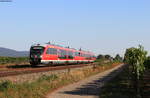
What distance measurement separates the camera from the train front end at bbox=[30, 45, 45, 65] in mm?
36750

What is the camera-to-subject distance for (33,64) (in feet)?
125

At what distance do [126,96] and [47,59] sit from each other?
2348cm

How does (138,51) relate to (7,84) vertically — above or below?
above

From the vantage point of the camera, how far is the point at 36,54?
3700 centimetres

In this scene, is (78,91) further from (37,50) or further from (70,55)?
(70,55)

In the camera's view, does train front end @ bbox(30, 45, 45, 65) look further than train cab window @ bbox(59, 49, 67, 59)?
No

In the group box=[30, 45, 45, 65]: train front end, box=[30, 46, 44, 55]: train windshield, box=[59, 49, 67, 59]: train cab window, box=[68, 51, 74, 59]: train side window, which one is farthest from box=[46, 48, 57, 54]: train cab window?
box=[68, 51, 74, 59]: train side window

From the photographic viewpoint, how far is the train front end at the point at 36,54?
121ft

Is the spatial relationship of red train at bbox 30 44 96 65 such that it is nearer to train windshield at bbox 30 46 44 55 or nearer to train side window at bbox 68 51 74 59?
train windshield at bbox 30 46 44 55

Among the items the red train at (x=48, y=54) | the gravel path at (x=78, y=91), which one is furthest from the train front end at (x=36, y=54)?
the gravel path at (x=78, y=91)

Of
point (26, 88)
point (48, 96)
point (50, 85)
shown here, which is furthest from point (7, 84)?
point (50, 85)

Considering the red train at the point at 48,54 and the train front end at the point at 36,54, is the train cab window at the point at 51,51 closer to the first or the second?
the red train at the point at 48,54

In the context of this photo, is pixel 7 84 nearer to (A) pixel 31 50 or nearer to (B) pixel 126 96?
(B) pixel 126 96

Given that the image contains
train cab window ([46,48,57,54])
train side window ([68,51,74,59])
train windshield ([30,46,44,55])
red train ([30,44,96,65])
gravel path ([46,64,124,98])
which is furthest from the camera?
train side window ([68,51,74,59])
